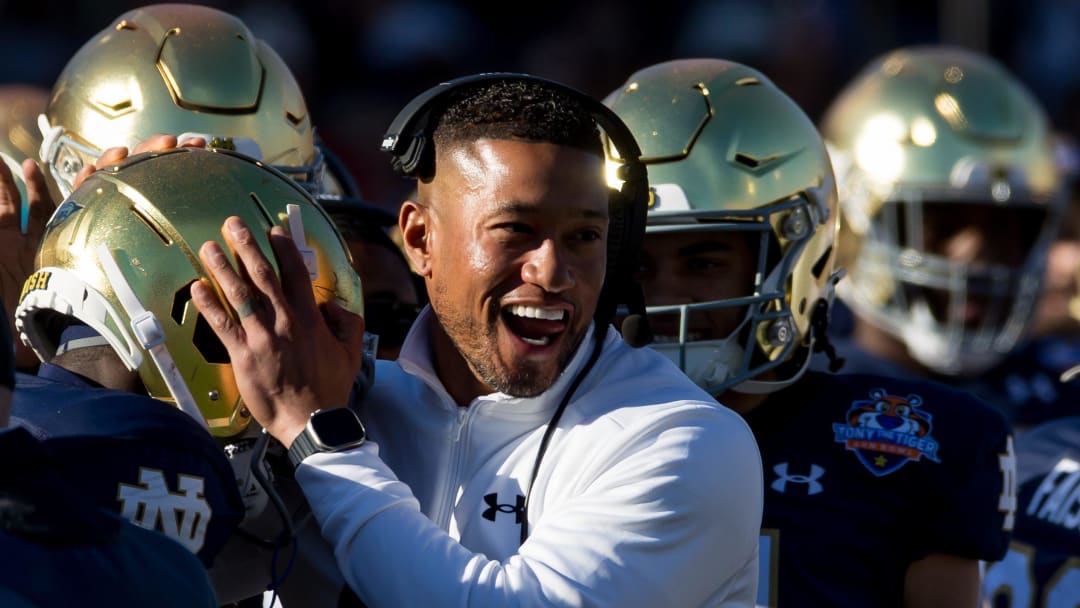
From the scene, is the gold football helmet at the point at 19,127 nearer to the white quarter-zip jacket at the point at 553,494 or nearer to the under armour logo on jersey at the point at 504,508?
the white quarter-zip jacket at the point at 553,494

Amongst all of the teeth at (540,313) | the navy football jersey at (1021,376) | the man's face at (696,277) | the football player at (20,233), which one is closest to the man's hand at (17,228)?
the football player at (20,233)

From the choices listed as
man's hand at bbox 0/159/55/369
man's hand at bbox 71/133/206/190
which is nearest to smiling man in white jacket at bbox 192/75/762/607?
man's hand at bbox 71/133/206/190

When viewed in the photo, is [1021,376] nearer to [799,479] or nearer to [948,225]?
[948,225]

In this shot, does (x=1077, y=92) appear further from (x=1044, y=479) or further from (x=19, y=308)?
(x=19, y=308)

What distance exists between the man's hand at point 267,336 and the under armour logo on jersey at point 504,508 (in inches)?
10.9

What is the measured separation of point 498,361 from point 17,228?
82cm

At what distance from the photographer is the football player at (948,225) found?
4.71 metres

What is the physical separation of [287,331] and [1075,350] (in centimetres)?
377

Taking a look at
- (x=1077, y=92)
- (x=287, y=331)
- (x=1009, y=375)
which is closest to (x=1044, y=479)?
(x=1009, y=375)

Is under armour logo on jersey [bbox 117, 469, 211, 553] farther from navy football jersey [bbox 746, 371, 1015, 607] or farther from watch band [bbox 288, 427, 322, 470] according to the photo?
navy football jersey [bbox 746, 371, 1015, 607]

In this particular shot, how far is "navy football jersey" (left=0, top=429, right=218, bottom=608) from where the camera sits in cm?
154

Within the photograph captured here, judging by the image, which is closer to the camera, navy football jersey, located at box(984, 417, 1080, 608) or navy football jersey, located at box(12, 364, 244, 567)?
navy football jersey, located at box(12, 364, 244, 567)

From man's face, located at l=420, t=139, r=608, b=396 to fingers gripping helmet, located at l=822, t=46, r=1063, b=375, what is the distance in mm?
2545

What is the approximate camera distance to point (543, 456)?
7.50 feet
